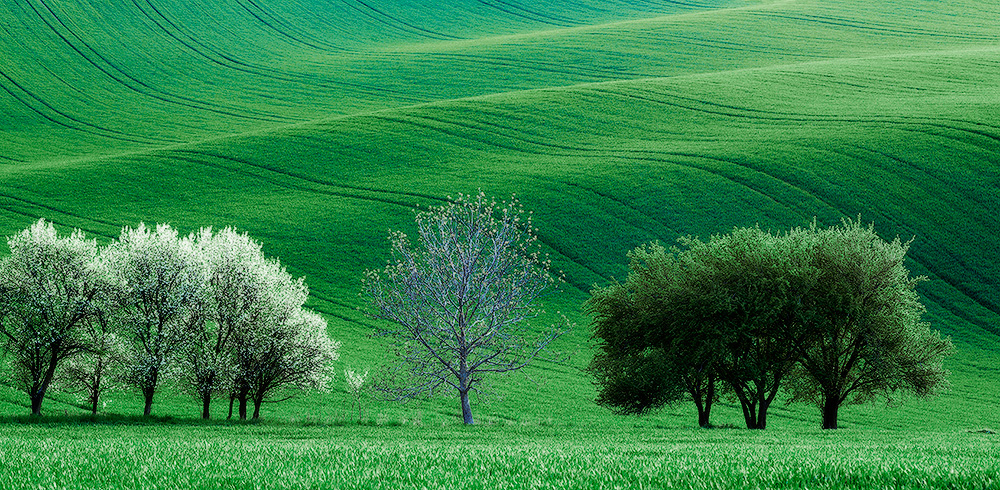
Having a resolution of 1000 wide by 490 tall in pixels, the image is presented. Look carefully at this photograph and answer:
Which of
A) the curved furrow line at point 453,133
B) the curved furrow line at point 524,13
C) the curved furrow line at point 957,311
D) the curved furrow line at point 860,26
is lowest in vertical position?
the curved furrow line at point 957,311

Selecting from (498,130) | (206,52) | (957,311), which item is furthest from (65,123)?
(957,311)

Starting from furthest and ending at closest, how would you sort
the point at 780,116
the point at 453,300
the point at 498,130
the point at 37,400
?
1. the point at 780,116
2. the point at 498,130
3. the point at 37,400
4. the point at 453,300

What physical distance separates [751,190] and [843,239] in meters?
39.6

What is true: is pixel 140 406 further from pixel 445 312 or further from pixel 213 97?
pixel 213 97

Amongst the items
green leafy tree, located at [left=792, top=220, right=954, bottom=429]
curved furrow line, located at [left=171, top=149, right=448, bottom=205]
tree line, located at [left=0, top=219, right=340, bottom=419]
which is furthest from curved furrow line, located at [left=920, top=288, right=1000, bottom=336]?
tree line, located at [left=0, top=219, right=340, bottom=419]

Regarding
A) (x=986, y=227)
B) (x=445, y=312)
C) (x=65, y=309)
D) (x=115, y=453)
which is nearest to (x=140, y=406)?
(x=65, y=309)

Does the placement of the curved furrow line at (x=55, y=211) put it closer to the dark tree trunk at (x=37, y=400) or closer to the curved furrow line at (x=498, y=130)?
the dark tree trunk at (x=37, y=400)

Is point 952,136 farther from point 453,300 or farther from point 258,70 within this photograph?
point 258,70

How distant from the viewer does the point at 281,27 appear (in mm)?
148625

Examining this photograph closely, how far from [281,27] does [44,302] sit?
4759 inches

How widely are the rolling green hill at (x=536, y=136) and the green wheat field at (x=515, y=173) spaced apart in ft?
1.46

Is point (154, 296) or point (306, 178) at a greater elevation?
point (306, 178)

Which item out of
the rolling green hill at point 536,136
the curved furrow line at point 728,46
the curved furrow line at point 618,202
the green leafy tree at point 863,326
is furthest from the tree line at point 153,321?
the curved furrow line at point 728,46

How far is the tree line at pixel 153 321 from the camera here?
126 feet
